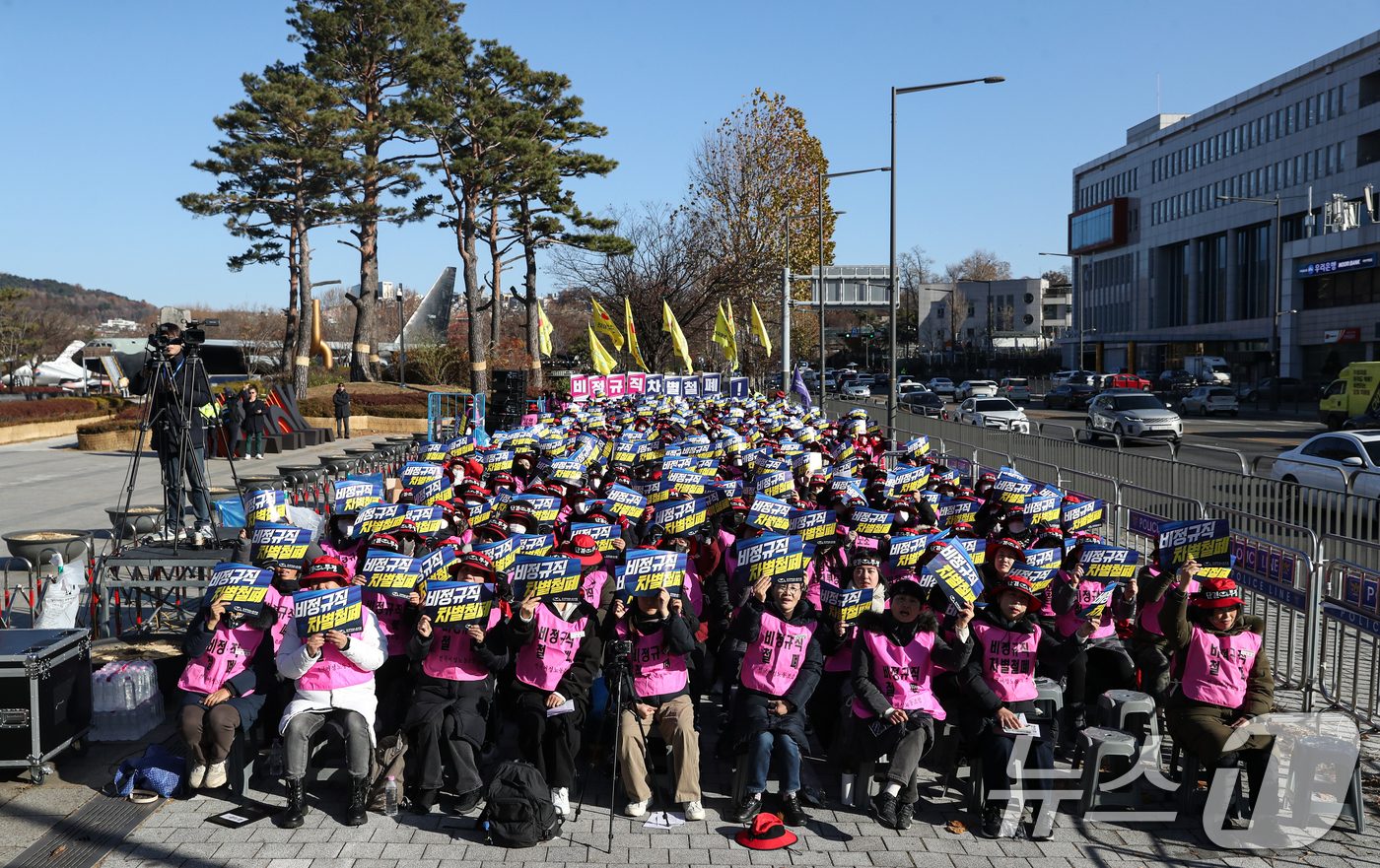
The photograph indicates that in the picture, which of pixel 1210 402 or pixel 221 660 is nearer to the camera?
pixel 221 660

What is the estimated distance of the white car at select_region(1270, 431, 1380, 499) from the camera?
1606cm

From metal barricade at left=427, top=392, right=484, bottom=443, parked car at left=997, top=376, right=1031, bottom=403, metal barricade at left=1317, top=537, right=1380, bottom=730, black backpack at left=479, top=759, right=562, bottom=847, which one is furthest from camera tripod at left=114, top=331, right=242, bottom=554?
parked car at left=997, top=376, right=1031, bottom=403

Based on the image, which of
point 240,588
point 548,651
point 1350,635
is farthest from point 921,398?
point 240,588

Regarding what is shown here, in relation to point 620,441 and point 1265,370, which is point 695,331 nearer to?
point 620,441

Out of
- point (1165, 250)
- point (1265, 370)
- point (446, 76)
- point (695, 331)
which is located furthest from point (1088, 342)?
point (446, 76)

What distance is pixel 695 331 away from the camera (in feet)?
160

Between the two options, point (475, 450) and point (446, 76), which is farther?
point (446, 76)

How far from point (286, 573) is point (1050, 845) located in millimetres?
4973

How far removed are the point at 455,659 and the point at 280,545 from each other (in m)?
1.83

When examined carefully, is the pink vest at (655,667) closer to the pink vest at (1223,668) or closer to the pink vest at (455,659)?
the pink vest at (455,659)

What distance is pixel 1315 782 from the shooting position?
621 centimetres

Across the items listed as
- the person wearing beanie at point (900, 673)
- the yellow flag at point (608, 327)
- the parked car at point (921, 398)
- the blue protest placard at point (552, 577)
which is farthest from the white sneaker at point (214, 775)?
the parked car at point (921, 398)

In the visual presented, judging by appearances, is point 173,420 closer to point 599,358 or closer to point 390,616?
point 390,616

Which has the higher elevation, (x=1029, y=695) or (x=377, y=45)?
(x=377, y=45)
